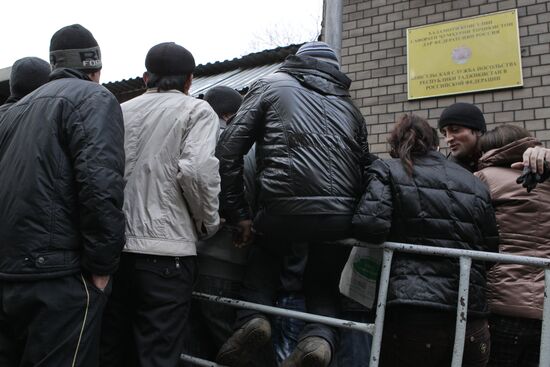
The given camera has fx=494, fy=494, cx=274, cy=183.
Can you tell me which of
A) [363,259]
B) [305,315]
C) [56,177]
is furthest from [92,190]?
[363,259]

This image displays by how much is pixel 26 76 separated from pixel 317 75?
1684 millimetres

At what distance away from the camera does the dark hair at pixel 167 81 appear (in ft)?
7.74

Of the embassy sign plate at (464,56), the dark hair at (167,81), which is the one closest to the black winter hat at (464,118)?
the dark hair at (167,81)

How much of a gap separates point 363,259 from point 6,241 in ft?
4.77

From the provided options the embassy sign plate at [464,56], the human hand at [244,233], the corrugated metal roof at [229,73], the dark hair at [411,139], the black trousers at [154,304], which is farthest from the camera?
the corrugated metal roof at [229,73]

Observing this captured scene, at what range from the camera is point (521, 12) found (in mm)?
4449

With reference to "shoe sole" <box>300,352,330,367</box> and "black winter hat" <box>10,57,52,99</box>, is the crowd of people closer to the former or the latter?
"shoe sole" <box>300,352,330,367</box>

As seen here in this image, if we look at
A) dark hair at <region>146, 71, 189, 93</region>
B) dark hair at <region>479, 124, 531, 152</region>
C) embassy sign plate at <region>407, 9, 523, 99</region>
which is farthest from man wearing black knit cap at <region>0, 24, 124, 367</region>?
embassy sign plate at <region>407, 9, 523, 99</region>

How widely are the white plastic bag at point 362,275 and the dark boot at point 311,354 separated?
0.94ft

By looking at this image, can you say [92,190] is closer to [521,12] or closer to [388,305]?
[388,305]

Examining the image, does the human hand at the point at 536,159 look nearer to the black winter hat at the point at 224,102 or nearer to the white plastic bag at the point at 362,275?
the white plastic bag at the point at 362,275

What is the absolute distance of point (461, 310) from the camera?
1.85 meters

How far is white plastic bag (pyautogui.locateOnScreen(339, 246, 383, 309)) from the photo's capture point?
7.08 ft

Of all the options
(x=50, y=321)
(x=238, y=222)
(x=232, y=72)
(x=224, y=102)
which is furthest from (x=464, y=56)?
(x=50, y=321)
